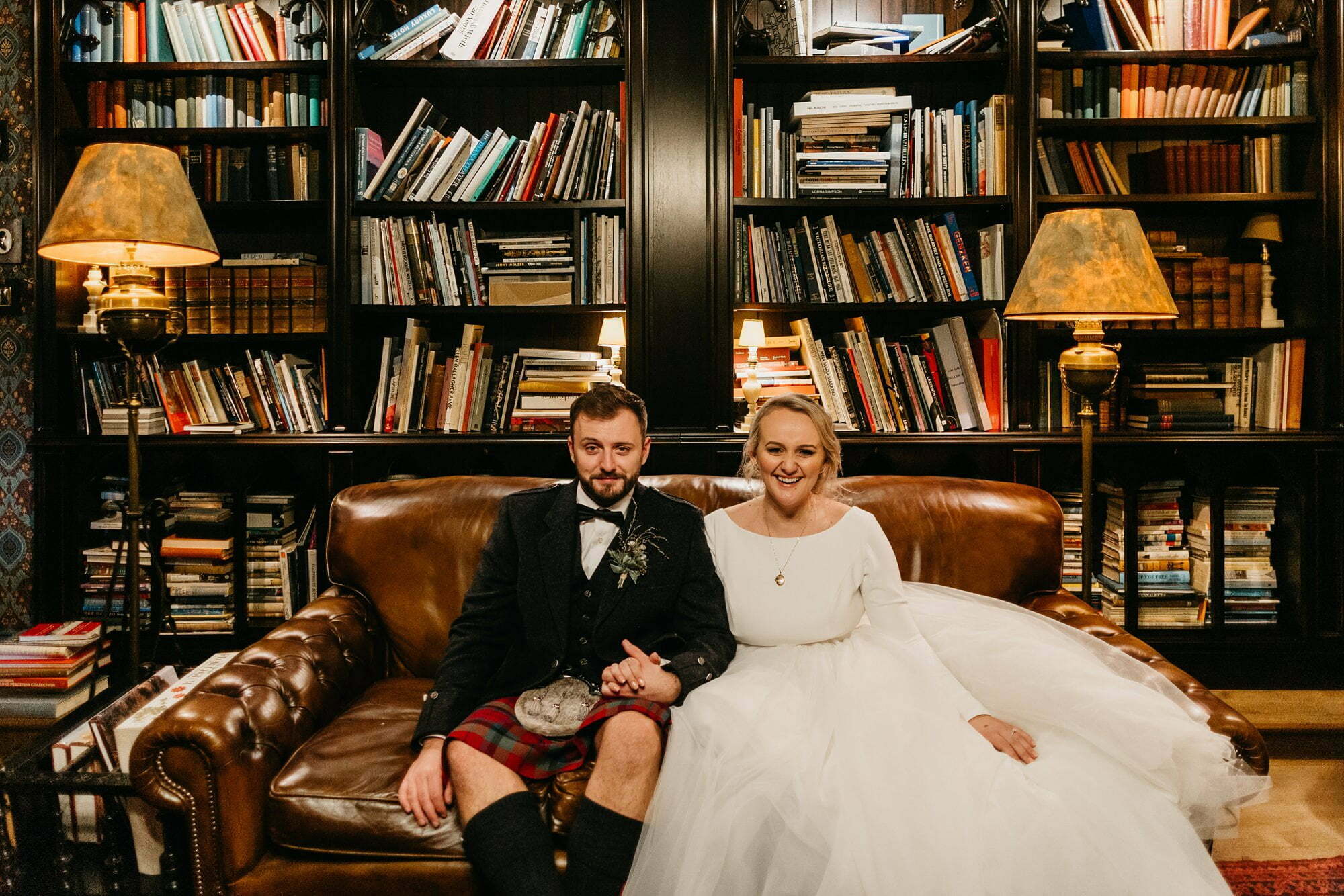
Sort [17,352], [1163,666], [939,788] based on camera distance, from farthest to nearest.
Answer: [17,352]
[1163,666]
[939,788]

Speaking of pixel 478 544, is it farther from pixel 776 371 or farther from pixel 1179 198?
pixel 1179 198

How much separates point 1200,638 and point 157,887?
9.95 feet

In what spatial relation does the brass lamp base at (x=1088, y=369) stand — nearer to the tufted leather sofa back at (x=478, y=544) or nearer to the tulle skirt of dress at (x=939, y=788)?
the tufted leather sofa back at (x=478, y=544)

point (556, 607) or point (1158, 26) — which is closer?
point (556, 607)

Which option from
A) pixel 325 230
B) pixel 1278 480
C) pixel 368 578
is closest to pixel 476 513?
pixel 368 578

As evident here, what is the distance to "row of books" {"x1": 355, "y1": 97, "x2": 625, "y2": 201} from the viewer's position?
3137mm

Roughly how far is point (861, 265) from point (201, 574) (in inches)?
94.3

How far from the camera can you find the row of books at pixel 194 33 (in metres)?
3.13

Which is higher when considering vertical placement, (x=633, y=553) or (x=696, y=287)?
(x=696, y=287)

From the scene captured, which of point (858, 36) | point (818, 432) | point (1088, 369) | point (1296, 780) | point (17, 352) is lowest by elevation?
point (1296, 780)

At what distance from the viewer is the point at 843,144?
3111mm

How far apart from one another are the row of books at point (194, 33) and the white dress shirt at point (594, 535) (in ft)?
6.76

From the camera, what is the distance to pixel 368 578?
7.55 ft

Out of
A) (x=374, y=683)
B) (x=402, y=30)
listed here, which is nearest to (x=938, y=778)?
(x=374, y=683)
